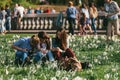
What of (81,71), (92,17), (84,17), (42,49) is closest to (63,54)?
(42,49)

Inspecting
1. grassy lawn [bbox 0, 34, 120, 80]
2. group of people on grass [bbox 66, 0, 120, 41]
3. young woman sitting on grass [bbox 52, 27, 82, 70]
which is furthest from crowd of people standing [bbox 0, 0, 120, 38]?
young woman sitting on grass [bbox 52, 27, 82, 70]

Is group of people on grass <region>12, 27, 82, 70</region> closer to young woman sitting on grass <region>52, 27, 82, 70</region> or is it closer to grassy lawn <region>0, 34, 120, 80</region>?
young woman sitting on grass <region>52, 27, 82, 70</region>

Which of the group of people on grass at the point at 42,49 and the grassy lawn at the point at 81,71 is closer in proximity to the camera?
the grassy lawn at the point at 81,71

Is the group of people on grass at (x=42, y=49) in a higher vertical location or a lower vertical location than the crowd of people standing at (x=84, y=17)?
higher

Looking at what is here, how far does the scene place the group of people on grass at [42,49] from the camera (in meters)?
13.2

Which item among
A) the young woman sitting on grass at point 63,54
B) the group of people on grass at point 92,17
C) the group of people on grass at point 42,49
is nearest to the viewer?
the young woman sitting on grass at point 63,54

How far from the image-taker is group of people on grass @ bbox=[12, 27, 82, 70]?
1323 centimetres

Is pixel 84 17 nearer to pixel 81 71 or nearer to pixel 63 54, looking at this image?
pixel 63 54

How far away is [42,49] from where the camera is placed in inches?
539

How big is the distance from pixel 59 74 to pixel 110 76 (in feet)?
3.26

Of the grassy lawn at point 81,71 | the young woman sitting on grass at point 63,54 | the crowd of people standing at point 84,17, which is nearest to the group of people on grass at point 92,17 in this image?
the crowd of people standing at point 84,17

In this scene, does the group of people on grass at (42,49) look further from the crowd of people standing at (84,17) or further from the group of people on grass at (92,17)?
the crowd of people standing at (84,17)

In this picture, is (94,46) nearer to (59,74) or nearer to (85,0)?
(59,74)

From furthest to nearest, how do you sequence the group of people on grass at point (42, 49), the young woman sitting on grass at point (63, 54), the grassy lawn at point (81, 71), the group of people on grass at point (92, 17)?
the group of people on grass at point (92, 17) < the group of people on grass at point (42, 49) < the young woman sitting on grass at point (63, 54) < the grassy lawn at point (81, 71)
